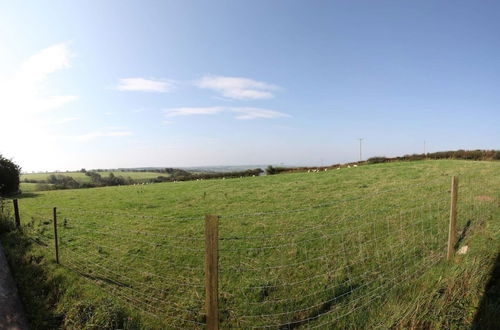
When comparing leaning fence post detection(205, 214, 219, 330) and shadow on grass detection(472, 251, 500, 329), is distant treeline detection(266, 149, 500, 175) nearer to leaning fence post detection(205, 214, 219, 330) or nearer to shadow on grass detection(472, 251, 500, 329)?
shadow on grass detection(472, 251, 500, 329)

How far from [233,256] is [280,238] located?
5.57ft

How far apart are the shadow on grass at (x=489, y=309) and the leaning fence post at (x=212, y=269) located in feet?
11.7

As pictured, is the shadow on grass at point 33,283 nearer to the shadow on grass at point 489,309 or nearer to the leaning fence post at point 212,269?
the leaning fence post at point 212,269

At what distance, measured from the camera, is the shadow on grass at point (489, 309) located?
356 centimetres

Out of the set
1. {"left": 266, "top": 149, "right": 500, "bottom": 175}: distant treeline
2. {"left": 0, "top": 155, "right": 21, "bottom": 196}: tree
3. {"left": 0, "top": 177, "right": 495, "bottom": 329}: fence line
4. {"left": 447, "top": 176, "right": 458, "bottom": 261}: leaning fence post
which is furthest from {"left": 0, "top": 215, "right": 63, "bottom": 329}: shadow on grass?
{"left": 266, "top": 149, "right": 500, "bottom": 175}: distant treeline

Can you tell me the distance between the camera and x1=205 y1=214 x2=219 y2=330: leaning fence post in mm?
3373

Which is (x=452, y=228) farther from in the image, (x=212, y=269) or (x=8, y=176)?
(x=8, y=176)

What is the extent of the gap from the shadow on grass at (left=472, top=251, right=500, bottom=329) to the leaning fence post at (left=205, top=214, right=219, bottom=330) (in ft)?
11.7

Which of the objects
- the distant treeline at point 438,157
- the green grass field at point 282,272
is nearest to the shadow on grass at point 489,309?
the green grass field at point 282,272

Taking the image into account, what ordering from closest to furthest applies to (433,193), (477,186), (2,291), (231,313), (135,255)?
(231,313) < (2,291) < (135,255) < (433,193) < (477,186)

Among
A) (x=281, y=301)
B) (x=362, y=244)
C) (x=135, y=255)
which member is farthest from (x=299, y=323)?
(x=135, y=255)

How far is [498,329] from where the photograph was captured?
3465mm

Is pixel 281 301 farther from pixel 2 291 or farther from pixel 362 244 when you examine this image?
pixel 2 291

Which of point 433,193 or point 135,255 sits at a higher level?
point 433,193
